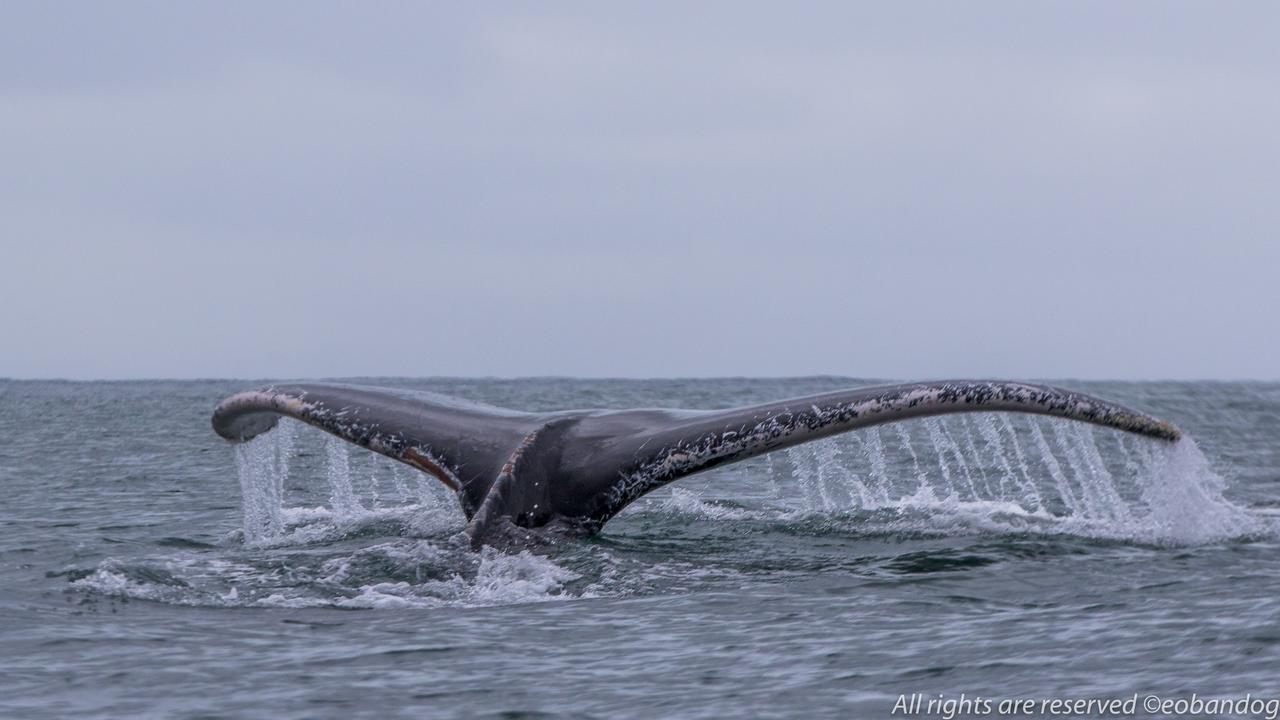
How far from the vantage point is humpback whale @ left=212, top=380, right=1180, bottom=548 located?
9000mm

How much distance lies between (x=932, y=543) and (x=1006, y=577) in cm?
136

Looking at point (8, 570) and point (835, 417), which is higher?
point (835, 417)

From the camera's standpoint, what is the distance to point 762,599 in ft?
30.1

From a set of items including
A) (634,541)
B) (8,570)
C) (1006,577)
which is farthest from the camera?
(634,541)

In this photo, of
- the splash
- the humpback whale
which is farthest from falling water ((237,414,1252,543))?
the humpback whale

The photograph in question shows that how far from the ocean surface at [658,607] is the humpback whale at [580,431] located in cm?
28

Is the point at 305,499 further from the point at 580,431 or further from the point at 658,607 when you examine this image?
the point at 658,607

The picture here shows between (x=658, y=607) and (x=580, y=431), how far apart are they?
1343 millimetres

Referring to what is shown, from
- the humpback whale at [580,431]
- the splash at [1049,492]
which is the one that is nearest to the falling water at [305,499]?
the humpback whale at [580,431]

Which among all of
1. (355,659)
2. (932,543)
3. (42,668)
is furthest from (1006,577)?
(42,668)

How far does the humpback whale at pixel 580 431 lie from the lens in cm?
900

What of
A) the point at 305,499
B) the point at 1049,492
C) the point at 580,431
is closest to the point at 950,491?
the point at 1049,492

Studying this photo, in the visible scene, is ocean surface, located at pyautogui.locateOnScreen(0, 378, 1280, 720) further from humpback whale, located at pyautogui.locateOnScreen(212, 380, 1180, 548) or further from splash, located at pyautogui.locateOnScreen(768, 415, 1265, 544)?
humpback whale, located at pyautogui.locateOnScreen(212, 380, 1180, 548)

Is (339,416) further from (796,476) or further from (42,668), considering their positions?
(796,476)
